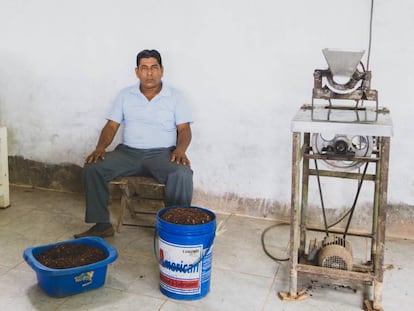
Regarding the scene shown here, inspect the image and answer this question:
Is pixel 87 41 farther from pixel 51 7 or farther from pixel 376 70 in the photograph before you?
pixel 376 70

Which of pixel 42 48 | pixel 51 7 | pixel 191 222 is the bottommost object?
pixel 191 222

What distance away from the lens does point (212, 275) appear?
3043 mm

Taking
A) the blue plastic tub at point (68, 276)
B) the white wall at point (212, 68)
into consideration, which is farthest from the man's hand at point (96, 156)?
the blue plastic tub at point (68, 276)

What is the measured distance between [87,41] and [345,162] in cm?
208

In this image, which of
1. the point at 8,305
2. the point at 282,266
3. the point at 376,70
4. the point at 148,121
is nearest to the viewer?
the point at 8,305

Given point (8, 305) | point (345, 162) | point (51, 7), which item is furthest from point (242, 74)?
point (8, 305)

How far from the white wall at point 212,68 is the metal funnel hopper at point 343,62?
0.89 m

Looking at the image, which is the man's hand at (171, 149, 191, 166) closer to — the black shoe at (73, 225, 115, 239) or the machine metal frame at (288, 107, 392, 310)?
the black shoe at (73, 225, 115, 239)

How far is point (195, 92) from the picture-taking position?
379cm

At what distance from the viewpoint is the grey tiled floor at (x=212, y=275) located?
8.98 feet

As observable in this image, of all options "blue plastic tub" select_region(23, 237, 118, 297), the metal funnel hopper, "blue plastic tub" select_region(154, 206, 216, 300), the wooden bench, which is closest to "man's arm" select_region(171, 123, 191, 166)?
the wooden bench

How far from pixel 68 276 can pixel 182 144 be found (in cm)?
119

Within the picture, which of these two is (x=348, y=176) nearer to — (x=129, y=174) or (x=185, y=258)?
(x=185, y=258)

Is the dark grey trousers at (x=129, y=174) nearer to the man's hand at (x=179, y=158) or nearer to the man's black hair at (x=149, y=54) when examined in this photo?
the man's hand at (x=179, y=158)
